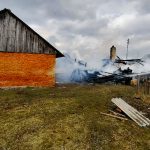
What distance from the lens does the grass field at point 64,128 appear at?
9828 millimetres

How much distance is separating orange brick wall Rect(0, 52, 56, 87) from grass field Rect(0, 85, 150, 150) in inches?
240

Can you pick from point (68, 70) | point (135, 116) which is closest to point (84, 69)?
point (68, 70)

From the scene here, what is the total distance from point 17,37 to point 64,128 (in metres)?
12.5

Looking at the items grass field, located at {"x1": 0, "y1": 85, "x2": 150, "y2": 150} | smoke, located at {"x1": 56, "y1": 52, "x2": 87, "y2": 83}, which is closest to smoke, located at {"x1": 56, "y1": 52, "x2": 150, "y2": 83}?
smoke, located at {"x1": 56, "y1": 52, "x2": 87, "y2": 83}

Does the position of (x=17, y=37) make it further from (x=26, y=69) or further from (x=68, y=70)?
(x=68, y=70)

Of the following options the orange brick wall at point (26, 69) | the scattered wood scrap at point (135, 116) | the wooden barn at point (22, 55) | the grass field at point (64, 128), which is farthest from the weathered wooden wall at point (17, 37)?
the scattered wood scrap at point (135, 116)

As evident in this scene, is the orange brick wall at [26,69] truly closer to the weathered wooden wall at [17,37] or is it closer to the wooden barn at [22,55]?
the wooden barn at [22,55]

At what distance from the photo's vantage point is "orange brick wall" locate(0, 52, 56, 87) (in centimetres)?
2181

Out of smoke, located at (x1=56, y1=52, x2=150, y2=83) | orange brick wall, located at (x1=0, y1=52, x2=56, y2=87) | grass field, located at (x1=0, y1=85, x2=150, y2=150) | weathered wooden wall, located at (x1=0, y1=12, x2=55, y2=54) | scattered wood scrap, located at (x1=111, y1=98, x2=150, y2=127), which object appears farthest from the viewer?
smoke, located at (x1=56, y1=52, x2=150, y2=83)

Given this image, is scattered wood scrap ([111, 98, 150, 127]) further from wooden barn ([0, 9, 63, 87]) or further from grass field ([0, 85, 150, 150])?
wooden barn ([0, 9, 63, 87])

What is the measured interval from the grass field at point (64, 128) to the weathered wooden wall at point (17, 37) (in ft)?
22.8

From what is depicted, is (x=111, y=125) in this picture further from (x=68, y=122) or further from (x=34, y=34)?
(x=34, y=34)

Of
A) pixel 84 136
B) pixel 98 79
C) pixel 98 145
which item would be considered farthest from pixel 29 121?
pixel 98 79

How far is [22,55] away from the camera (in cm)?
2231
